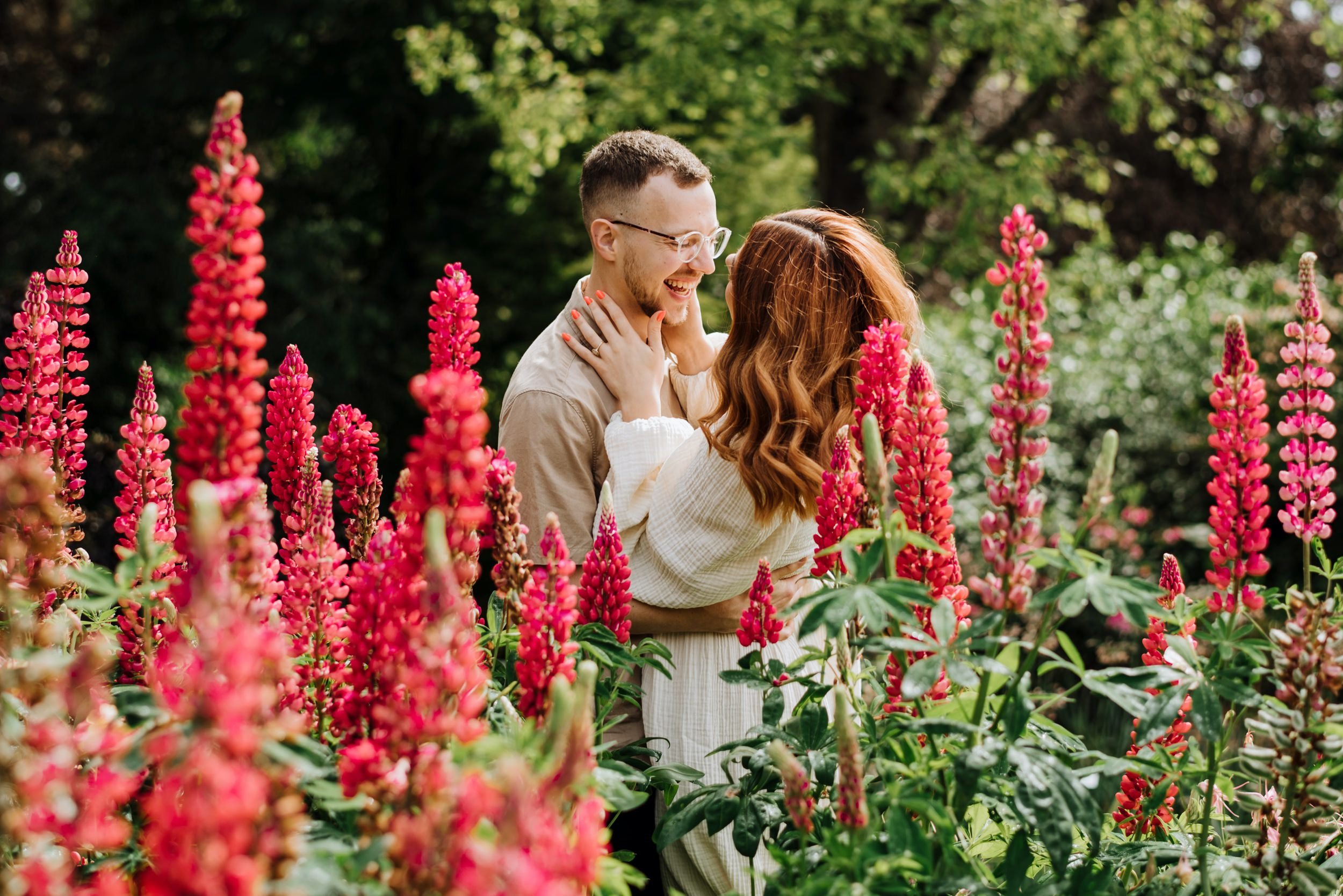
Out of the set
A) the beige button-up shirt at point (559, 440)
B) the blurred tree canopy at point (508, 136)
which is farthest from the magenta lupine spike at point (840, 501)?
the blurred tree canopy at point (508, 136)

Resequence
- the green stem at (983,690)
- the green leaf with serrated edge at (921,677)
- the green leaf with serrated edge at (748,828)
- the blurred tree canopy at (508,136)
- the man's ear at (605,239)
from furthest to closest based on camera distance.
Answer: the blurred tree canopy at (508,136), the man's ear at (605,239), the green leaf with serrated edge at (748,828), the green stem at (983,690), the green leaf with serrated edge at (921,677)

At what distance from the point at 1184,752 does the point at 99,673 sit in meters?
2.02

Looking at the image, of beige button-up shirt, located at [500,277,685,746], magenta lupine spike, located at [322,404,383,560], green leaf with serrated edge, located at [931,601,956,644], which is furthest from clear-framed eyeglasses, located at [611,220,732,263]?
green leaf with serrated edge, located at [931,601,956,644]

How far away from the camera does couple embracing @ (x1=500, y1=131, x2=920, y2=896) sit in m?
2.77

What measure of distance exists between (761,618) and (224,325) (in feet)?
4.18

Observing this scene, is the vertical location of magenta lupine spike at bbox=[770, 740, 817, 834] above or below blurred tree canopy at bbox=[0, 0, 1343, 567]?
below

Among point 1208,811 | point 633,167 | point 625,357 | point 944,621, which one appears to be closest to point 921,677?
point 944,621

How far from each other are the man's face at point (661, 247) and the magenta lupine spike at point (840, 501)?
1605 mm

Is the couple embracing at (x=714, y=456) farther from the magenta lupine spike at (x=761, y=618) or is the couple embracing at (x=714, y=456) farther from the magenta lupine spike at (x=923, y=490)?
the magenta lupine spike at (x=923, y=490)

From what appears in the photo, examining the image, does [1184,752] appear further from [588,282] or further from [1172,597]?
[588,282]

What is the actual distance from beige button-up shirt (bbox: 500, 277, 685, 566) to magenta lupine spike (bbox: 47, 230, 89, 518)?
4.06 ft

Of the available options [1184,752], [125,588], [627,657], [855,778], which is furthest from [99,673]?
[1184,752]

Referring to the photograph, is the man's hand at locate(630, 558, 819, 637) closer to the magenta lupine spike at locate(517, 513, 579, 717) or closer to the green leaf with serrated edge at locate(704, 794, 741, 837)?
the green leaf with serrated edge at locate(704, 794, 741, 837)

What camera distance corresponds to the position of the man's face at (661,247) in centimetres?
371
